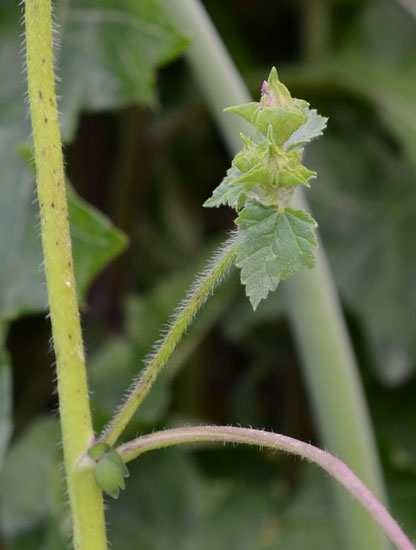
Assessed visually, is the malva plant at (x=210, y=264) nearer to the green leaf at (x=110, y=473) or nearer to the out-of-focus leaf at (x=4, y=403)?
the green leaf at (x=110, y=473)

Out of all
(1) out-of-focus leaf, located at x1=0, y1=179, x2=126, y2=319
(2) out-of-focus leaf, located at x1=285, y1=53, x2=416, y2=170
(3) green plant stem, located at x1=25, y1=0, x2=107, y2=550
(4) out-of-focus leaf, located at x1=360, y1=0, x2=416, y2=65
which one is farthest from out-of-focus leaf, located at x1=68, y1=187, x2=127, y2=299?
(4) out-of-focus leaf, located at x1=360, y1=0, x2=416, y2=65

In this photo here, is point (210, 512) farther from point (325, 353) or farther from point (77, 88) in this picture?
point (77, 88)

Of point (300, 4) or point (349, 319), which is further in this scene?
point (300, 4)

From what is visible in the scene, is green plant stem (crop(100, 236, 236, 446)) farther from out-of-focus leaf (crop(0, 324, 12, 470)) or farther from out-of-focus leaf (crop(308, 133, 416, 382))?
out-of-focus leaf (crop(308, 133, 416, 382))

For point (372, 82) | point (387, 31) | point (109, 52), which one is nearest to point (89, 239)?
point (109, 52)

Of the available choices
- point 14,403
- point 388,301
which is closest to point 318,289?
point 388,301

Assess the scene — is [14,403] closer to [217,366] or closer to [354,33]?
[217,366]
